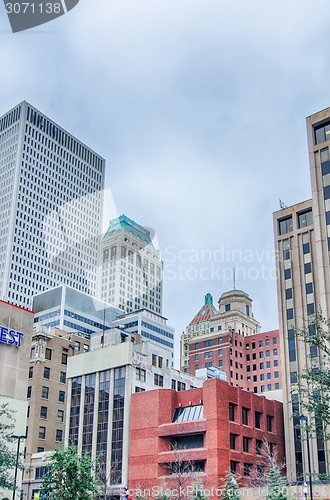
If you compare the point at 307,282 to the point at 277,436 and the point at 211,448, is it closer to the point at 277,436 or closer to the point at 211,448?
the point at 277,436

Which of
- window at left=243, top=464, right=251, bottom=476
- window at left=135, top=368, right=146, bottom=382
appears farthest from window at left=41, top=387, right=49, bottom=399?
window at left=243, top=464, right=251, bottom=476

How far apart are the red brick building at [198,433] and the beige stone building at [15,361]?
20612mm

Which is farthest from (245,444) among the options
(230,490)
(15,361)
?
(15,361)

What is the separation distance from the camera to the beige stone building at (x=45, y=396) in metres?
92.9

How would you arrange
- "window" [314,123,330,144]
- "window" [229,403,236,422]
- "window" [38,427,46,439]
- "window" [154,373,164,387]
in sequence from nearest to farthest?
"window" [229,403,236,422] < "window" [154,373,164,387] < "window" [314,123,330,144] < "window" [38,427,46,439]

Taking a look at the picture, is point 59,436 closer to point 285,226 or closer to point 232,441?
point 232,441

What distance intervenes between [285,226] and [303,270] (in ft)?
29.9

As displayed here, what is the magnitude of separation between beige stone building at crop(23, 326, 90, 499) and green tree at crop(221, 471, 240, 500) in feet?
103

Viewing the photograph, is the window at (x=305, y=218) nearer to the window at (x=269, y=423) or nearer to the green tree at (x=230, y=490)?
the window at (x=269, y=423)

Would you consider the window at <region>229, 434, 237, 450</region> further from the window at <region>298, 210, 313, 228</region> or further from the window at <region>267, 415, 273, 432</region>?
the window at <region>298, 210, 313, 228</region>

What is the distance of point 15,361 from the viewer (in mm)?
64938

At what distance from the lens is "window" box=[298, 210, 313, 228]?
326 feet

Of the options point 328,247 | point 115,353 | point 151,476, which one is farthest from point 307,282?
point 151,476

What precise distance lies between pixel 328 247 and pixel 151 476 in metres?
39.0
